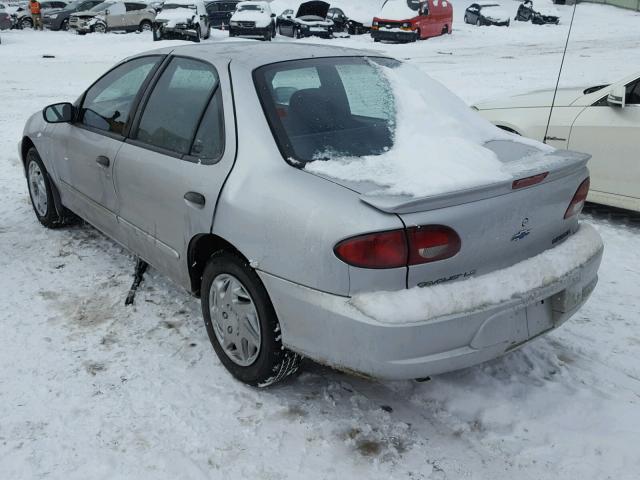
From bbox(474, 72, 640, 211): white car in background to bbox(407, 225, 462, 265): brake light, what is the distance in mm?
3452

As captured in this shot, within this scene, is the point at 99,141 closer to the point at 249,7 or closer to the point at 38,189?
the point at 38,189

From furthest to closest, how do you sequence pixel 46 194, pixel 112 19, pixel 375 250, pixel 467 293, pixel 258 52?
pixel 112 19 < pixel 46 194 < pixel 258 52 < pixel 467 293 < pixel 375 250

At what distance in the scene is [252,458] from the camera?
102 inches

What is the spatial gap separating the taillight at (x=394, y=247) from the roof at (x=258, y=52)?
4.15ft

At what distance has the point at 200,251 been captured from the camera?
3195 millimetres

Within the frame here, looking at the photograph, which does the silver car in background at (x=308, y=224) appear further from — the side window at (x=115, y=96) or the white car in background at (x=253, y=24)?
the white car in background at (x=253, y=24)

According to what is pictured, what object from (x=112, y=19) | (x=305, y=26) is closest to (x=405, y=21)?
(x=305, y=26)

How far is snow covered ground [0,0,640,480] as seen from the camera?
2557mm

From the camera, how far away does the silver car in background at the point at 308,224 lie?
7.82ft

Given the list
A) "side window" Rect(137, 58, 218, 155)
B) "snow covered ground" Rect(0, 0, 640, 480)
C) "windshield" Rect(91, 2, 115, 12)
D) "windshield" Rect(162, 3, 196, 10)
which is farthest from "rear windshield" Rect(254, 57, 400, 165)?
"windshield" Rect(91, 2, 115, 12)

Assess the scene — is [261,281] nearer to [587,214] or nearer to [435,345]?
[435,345]

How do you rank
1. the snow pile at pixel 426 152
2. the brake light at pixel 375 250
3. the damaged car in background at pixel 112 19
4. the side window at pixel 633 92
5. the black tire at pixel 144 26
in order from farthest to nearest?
the black tire at pixel 144 26 → the damaged car in background at pixel 112 19 → the side window at pixel 633 92 → the snow pile at pixel 426 152 → the brake light at pixel 375 250

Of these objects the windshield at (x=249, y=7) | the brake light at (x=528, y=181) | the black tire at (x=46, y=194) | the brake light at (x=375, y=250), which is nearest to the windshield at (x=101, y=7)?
the windshield at (x=249, y=7)

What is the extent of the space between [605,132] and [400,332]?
3.85 meters
